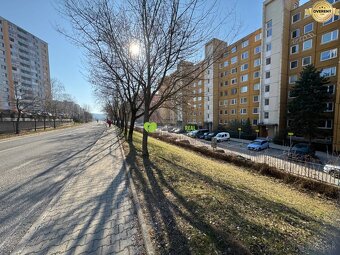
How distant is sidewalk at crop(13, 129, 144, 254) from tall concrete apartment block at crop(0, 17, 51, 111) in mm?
51013

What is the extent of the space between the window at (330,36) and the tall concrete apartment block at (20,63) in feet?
192

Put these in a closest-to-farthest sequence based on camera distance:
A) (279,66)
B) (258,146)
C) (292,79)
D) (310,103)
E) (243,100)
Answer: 1. (310,103)
2. (258,146)
3. (292,79)
4. (279,66)
5. (243,100)

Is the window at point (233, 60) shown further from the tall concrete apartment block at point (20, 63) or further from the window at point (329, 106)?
the tall concrete apartment block at point (20, 63)

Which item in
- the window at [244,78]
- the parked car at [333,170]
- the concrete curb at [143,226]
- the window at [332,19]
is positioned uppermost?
the window at [332,19]

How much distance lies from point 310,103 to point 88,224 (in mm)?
26173

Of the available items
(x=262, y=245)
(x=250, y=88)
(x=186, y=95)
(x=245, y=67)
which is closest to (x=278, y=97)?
(x=250, y=88)

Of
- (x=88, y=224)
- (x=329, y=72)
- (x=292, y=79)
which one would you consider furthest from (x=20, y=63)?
(x=329, y=72)

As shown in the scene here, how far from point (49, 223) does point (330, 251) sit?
4.77 m

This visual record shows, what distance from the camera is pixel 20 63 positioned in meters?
58.6

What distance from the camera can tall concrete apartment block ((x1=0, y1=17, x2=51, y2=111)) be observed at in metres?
51.0

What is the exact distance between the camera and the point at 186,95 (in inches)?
394

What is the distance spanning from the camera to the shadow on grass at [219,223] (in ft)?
8.00

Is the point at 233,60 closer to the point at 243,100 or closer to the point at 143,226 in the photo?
the point at 243,100

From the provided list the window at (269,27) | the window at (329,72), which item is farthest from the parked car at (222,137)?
the window at (269,27)
